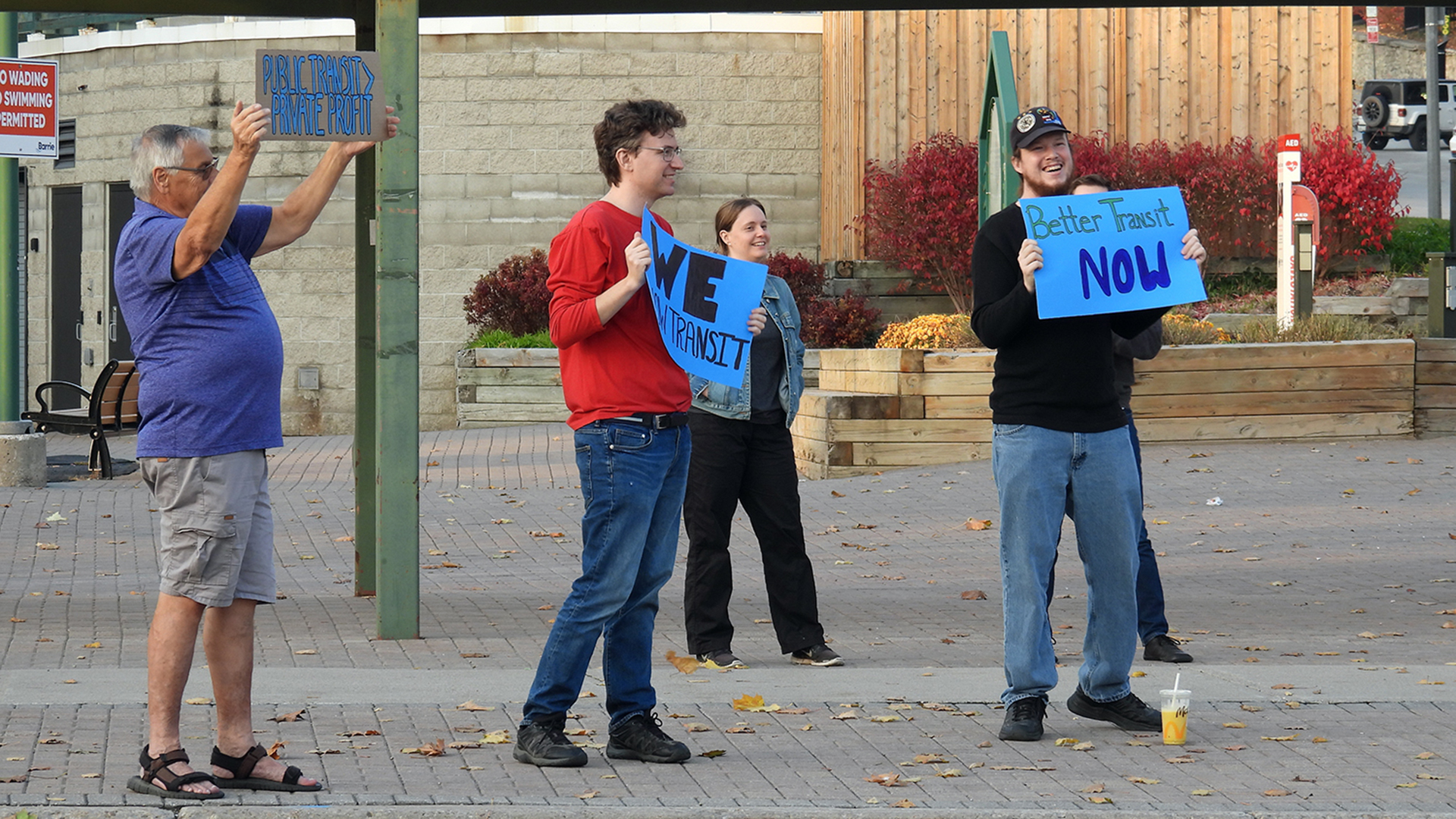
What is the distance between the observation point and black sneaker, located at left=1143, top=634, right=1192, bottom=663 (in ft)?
A: 23.2

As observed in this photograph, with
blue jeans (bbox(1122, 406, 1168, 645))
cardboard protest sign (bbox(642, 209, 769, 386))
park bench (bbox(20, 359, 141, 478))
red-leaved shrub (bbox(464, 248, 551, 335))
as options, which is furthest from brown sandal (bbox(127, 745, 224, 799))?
red-leaved shrub (bbox(464, 248, 551, 335))

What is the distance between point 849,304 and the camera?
19219 mm

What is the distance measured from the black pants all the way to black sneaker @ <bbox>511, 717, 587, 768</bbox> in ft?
6.16

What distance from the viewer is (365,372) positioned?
853 cm

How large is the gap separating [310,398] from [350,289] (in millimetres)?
1402

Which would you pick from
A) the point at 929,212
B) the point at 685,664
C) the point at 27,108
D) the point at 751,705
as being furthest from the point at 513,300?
the point at 751,705

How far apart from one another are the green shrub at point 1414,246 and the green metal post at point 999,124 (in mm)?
7467

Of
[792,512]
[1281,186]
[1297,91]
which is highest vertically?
[1297,91]

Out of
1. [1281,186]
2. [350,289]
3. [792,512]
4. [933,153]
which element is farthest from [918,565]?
[350,289]

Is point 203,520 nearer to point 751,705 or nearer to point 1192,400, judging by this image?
point 751,705

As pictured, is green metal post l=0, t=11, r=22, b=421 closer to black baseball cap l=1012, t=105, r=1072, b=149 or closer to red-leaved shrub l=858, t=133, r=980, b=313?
red-leaved shrub l=858, t=133, r=980, b=313

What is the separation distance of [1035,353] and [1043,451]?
1.06 feet

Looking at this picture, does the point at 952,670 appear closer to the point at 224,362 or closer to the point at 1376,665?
the point at 1376,665

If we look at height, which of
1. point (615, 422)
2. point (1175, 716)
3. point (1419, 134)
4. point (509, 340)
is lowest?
point (1175, 716)
